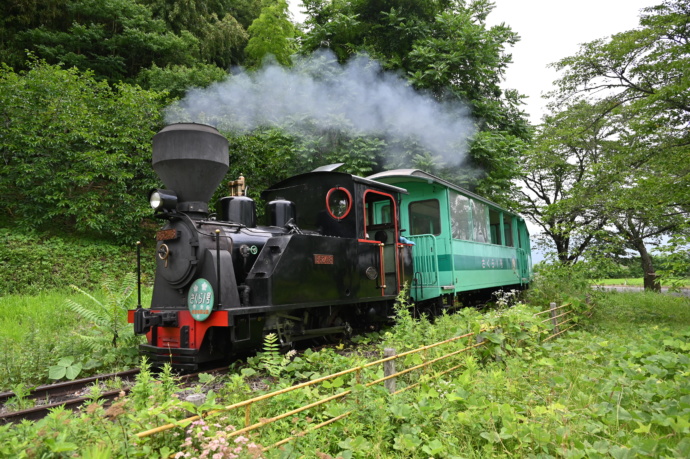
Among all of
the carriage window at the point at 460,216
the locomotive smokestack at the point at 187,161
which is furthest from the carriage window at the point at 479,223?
the locomotive smokestack at the point at 187,161

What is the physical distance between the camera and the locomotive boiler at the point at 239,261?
5.01 metres

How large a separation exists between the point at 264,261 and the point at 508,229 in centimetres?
963

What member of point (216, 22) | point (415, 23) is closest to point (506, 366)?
point (415, 23)

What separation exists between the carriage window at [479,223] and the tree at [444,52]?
7.92 feet

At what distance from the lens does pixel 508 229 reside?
1307cm

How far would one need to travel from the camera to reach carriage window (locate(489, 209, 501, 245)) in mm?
11641

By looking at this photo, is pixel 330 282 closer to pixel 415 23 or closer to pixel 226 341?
pixel 226 341

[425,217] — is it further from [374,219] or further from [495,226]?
[495,226]

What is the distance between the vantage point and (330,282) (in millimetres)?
5980

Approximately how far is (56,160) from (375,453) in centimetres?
1273

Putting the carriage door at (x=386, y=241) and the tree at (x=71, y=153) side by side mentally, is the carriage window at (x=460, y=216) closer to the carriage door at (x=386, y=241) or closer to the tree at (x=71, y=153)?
the carriage door at (x=386, y=241)

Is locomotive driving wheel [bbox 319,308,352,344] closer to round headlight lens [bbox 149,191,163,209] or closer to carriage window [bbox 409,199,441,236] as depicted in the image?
round headlight lens [bbox 149,191,163,209]

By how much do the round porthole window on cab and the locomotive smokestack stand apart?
1.75 m

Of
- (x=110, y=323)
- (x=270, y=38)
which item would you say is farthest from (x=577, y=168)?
(x=110, y=323)
